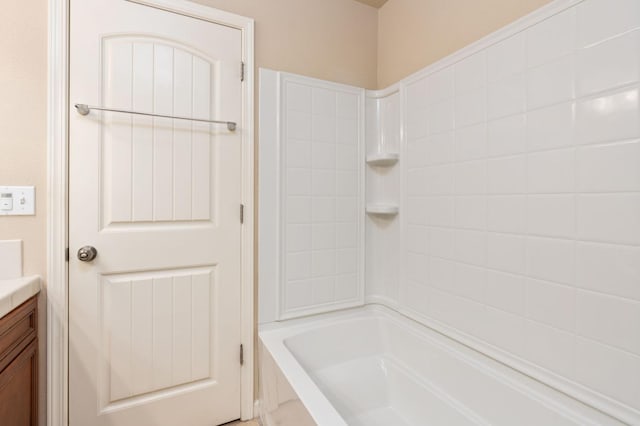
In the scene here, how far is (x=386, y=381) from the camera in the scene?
1583 mm

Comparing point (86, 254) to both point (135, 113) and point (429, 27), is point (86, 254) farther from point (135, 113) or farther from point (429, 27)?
point (429, 27)

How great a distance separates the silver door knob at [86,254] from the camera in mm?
1291

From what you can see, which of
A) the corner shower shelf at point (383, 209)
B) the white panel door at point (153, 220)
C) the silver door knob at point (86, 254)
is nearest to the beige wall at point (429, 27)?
the corner shower shelf at point (383, 209)

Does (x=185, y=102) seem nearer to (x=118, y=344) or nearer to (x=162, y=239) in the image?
(x=162, y=239)

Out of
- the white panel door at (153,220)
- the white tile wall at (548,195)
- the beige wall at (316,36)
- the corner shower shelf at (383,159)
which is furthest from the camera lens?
the corner shower shelf at (383,159)

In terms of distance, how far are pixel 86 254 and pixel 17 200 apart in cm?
33

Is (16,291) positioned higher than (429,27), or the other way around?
(429,27)

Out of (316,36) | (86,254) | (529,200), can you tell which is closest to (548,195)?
(529,200)

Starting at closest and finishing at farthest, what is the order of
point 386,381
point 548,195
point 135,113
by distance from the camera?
point 548,195, point 135,113, point 386,381

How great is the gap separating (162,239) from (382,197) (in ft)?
4.15

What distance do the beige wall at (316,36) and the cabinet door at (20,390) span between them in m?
1.66

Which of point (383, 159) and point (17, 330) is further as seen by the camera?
point (383, 159)

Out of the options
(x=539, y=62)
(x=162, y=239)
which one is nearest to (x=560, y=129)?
(x=539, y=62)

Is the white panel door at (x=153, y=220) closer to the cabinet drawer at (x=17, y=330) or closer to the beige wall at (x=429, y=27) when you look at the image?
the cabinet drawer at (x=17, y=330)
